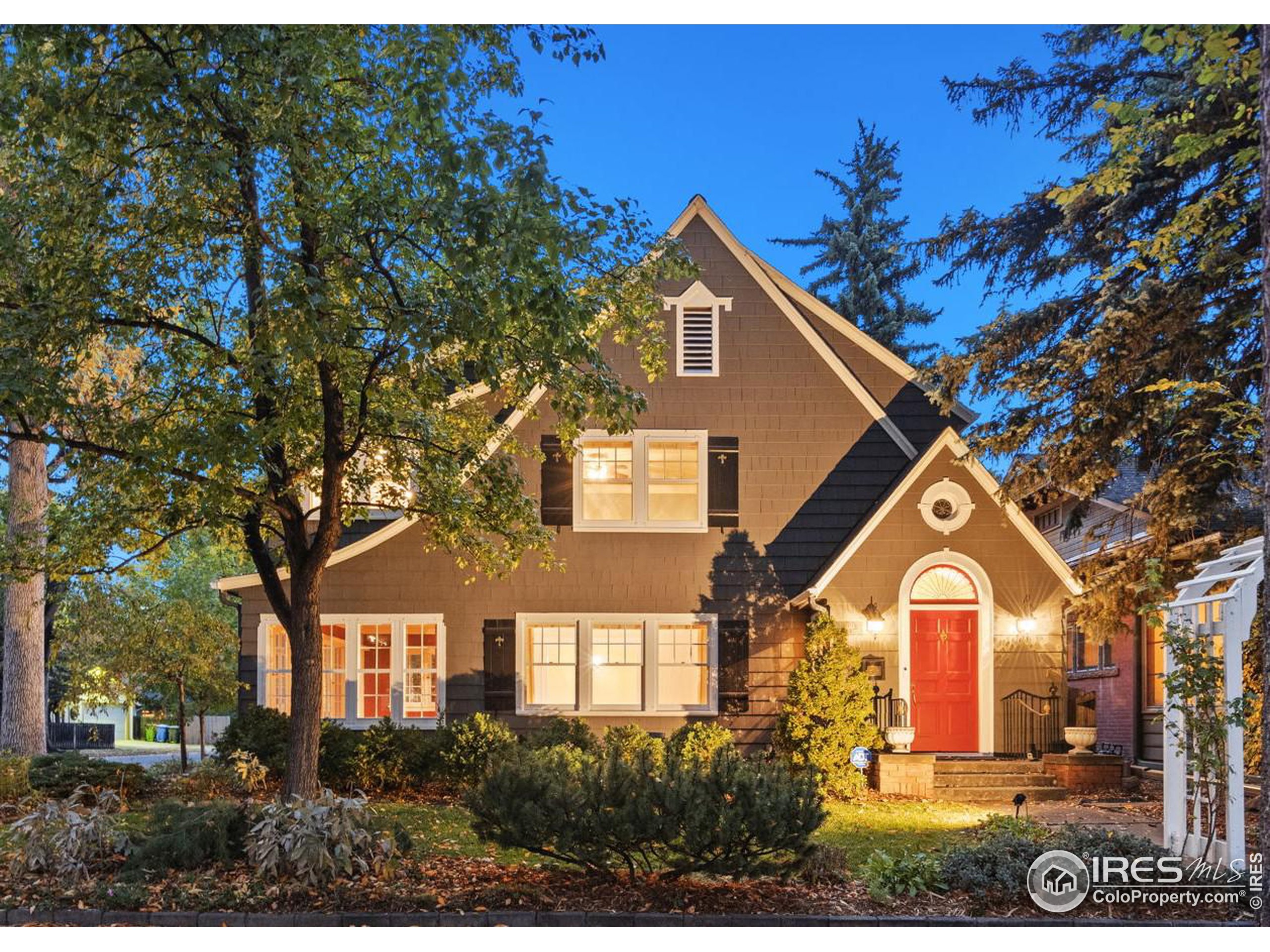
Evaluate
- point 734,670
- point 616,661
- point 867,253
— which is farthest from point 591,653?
point 867,253

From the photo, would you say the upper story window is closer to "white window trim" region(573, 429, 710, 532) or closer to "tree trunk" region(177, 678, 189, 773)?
"white window trim" region(573, 429, 710, 532)

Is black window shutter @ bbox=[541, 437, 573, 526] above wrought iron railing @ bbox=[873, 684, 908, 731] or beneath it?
above

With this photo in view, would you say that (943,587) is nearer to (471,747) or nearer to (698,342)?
(698,342)

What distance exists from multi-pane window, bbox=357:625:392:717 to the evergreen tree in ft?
42.9

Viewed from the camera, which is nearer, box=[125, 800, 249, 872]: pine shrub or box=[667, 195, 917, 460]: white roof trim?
box=[125, 800, 249, 872]: pine shrub

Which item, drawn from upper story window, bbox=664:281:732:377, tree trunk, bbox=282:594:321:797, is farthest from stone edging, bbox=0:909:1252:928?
upper story window, bbox=664:281:732:377

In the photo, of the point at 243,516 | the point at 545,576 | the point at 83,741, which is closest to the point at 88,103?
the point at 243,516

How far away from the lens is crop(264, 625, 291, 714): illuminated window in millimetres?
13703

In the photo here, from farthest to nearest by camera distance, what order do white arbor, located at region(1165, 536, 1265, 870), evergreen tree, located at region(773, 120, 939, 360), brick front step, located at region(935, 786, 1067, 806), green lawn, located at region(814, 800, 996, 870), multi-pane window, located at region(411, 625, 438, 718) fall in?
evergreen tree, located at region(773, 120, 939, 360), multi-pane window, located at region(411, 625, 438, 718), brick front step, located at region(935, 786, 1067, 806), green lawn, located at region(814, 800, 996, 870), white arbor, located at region(1165, 536, 1265, 870)

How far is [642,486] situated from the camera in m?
14.1

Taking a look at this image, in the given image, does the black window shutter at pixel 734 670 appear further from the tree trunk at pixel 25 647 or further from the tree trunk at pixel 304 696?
the tree trunk at pixel 25 647

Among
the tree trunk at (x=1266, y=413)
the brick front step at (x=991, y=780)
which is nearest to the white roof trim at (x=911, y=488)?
the brick front step at (x=991, y=780)

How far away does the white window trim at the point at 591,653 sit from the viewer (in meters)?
13.8
